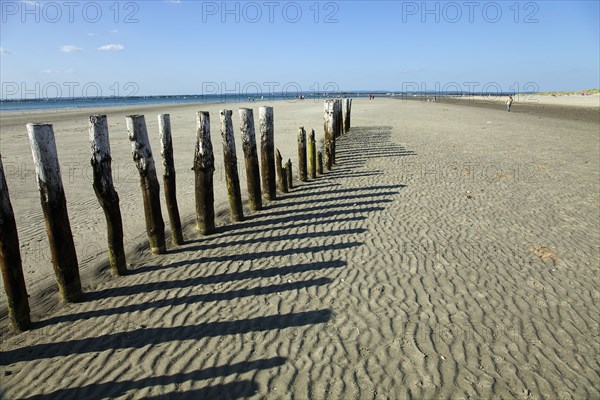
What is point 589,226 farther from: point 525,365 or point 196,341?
point 196,341

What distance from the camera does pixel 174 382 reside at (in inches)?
142

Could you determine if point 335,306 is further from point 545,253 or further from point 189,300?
point 545,253

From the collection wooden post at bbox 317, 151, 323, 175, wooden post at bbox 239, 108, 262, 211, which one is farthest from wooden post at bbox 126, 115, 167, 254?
wooden post at bbox 317, 151, 323, 175

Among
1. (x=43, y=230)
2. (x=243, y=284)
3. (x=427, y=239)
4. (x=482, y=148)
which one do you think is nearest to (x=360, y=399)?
(x=243, y=284)

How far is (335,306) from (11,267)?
363cm

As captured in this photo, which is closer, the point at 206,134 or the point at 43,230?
the point at 206,134

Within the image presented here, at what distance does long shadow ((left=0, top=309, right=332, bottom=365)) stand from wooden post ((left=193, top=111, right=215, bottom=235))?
8.68 feet

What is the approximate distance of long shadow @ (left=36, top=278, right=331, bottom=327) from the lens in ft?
14.9

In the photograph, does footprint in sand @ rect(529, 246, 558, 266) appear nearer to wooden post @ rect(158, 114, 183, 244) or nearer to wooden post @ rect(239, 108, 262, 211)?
wooden post @ rect(239, 108, 262, 211)

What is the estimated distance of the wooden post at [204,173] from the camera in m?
6.51

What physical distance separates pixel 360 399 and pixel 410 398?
0.45m

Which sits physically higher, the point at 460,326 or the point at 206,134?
the point at 206,134

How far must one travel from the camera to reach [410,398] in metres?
3.52

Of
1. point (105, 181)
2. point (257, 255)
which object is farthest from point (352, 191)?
point (105, 181)
